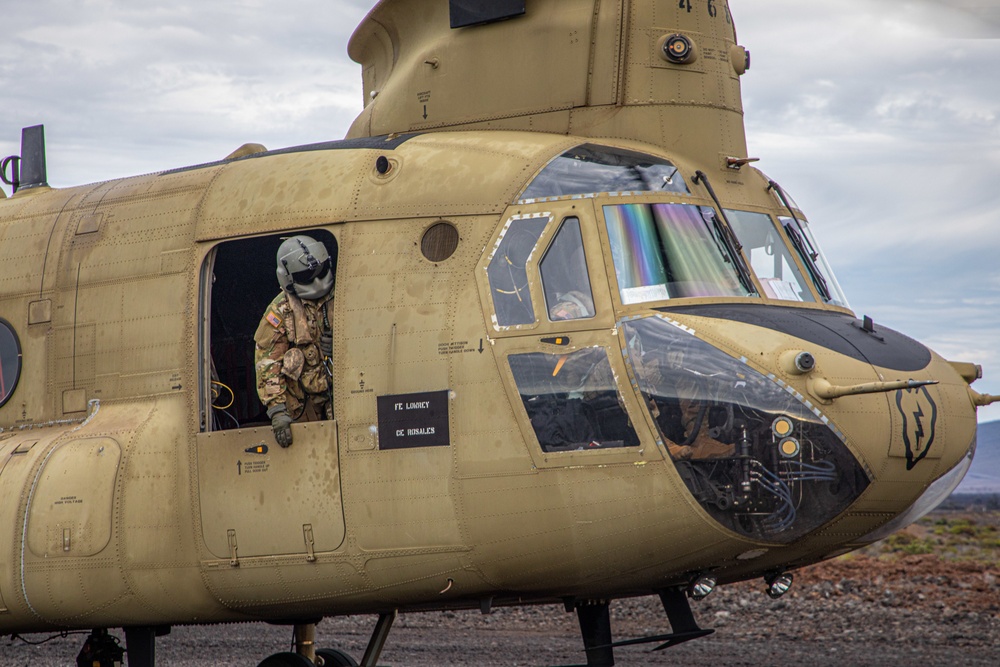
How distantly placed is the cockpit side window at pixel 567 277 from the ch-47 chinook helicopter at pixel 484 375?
0.02 meters

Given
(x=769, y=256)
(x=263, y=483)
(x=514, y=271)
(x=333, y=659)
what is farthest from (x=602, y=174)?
(x=333, y=659)

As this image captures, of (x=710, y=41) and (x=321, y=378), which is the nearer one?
(x=321, y=378)

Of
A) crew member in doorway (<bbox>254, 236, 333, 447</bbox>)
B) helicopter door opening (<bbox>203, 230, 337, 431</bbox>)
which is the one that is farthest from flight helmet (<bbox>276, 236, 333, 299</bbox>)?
helicopter door opening (<bbox>203, 230, 337, 431</bbox>)

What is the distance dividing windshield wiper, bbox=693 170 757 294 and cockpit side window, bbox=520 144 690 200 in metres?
0.20

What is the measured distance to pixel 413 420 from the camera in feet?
23.8

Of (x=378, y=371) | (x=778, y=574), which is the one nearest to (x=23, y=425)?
(x=378, y=371)

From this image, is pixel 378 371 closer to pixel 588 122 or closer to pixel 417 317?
pixel 417 317

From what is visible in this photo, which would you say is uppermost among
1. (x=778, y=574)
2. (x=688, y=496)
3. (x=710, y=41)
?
(x=710, y=41)

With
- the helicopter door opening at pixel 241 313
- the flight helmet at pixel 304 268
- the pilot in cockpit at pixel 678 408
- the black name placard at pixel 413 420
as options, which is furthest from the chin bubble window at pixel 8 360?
the pilot in cockpit at pixel 678 408

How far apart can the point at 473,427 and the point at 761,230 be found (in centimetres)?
243

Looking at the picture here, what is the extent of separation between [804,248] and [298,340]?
11.3 feet

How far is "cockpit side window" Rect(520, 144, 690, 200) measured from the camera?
7.43 meters

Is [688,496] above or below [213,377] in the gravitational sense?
below

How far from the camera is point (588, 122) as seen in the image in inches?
327
